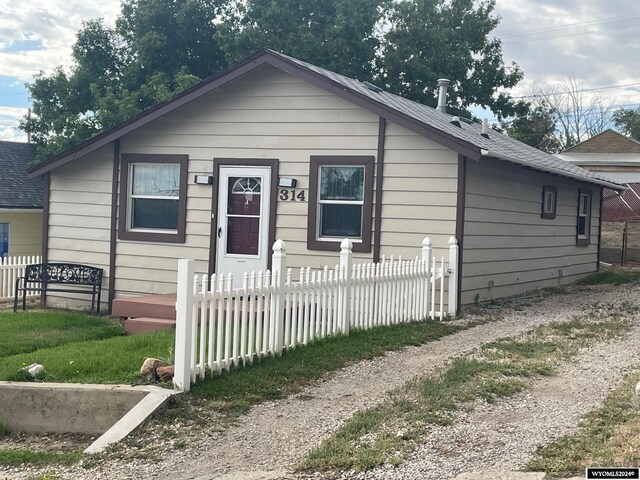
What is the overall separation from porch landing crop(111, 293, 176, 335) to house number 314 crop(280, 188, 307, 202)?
2580 mm

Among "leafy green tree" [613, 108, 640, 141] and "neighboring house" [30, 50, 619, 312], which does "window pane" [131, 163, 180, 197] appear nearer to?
"neighboring house" [30, 50, 619, 312]

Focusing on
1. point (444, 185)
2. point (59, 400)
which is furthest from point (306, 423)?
point (444, 185)

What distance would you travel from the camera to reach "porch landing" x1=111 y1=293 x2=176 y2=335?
34.0ft

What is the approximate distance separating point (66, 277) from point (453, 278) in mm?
6910

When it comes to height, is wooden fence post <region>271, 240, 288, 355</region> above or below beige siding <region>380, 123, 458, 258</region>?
below

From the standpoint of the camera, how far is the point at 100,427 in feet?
21.4

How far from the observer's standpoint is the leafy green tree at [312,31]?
2669cm

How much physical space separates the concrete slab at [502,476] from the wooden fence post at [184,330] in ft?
9.25

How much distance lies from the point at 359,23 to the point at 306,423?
77.1 feet

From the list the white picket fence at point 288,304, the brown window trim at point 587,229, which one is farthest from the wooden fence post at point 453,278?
the brown window trim at point 587,229

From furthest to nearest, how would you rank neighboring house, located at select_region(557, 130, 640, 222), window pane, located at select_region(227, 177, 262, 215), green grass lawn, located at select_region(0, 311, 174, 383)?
neighboring house, located at select_region(557, 130, 640, 222), window pane, located at select_region(227, 177, 262, 215), green grass lawn, located at select_region(0, 311, 174, 383)

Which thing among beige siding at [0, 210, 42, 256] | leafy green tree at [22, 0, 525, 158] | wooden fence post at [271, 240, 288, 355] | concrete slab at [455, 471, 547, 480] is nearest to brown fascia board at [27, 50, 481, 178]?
wooden fence post at [271, 240, 288, 355]

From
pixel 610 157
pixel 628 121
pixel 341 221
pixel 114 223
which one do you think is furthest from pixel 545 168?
pixel 628 121

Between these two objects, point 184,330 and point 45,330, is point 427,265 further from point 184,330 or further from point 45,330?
point 45,330
